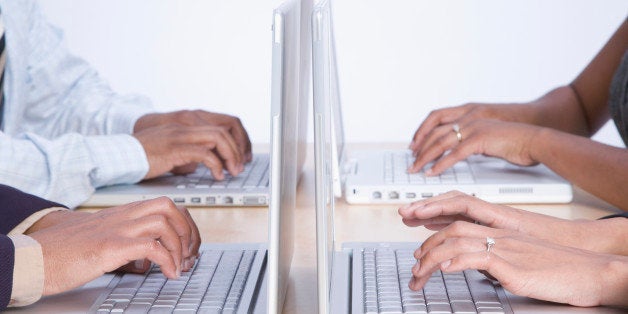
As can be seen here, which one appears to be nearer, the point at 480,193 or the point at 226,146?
the point at 480,193

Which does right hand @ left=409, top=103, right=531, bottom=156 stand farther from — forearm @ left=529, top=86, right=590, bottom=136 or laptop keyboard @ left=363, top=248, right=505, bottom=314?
laptop keyboard @ left=363, top=248, right=505, bottom=314

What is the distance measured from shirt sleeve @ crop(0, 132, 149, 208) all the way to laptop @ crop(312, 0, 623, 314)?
1.96 ft

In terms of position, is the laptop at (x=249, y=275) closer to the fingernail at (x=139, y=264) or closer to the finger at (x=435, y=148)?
the fingernail at (x=139, y=264)

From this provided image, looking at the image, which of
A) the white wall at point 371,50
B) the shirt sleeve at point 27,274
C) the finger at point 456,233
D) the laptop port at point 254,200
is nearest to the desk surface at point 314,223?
the laptop port at point 254,200

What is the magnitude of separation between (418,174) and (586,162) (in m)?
0.30

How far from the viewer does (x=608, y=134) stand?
5.69 metres

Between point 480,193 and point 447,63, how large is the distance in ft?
14.0

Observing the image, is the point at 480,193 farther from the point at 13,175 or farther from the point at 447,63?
the point at 447,63

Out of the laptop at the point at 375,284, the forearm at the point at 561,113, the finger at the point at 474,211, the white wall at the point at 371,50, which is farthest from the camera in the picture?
the white wall at the point at 371,50

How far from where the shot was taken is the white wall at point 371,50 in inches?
231

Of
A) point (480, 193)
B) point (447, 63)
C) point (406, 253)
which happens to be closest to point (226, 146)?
point (480, 193)

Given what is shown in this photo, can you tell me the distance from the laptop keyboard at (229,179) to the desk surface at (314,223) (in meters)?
0.07

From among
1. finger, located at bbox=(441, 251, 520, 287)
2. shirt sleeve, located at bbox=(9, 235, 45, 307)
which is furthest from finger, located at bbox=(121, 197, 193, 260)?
finger, located at bbox=(441, 251, 520, 287)

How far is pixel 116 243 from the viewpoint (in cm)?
119
